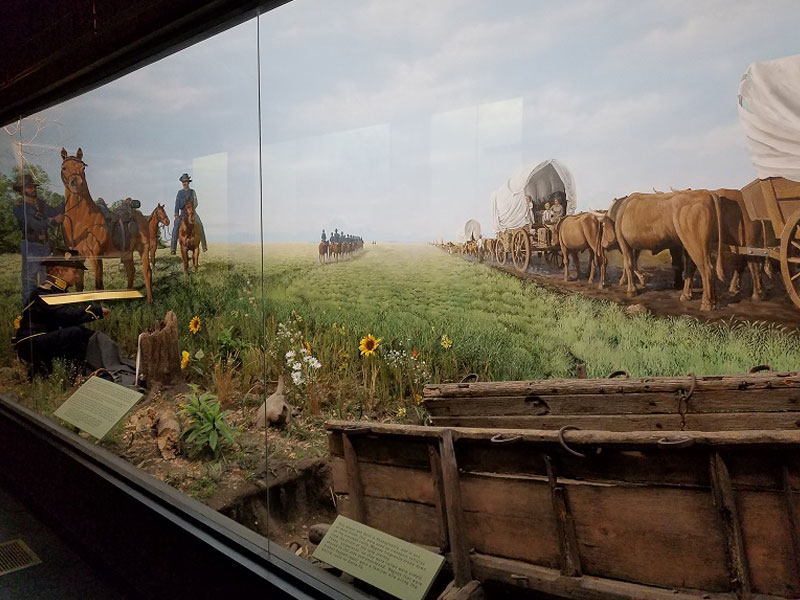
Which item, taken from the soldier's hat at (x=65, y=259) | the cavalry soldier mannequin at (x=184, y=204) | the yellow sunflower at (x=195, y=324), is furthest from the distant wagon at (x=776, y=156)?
the soldier's hat at (x=65, y=259)

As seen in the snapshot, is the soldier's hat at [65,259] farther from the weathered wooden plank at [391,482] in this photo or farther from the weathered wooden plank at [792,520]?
the weathered wooden plank at [792,520]

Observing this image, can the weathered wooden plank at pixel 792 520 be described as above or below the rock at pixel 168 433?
above

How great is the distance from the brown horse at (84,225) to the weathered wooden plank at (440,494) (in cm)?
217

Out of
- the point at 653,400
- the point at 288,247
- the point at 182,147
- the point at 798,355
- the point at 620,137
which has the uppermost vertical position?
the point at 182,147

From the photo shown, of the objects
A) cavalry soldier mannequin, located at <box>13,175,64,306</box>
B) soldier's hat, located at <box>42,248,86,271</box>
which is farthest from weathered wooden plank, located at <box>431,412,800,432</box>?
cavalry soldier mannequin, located at <box>13,175,64,306</box>

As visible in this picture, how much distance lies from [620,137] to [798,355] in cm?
72

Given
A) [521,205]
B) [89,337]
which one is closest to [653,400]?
[521,205]

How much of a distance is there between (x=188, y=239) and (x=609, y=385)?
6.31ft

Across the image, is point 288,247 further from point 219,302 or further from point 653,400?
point 653,400

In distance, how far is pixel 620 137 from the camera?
1.69m

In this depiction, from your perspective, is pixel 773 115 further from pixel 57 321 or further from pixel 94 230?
pixel 57 321

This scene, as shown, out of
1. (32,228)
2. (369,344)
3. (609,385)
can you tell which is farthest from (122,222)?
(609,385)

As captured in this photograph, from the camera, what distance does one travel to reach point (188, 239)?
272 cm

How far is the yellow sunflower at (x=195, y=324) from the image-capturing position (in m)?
2.79
